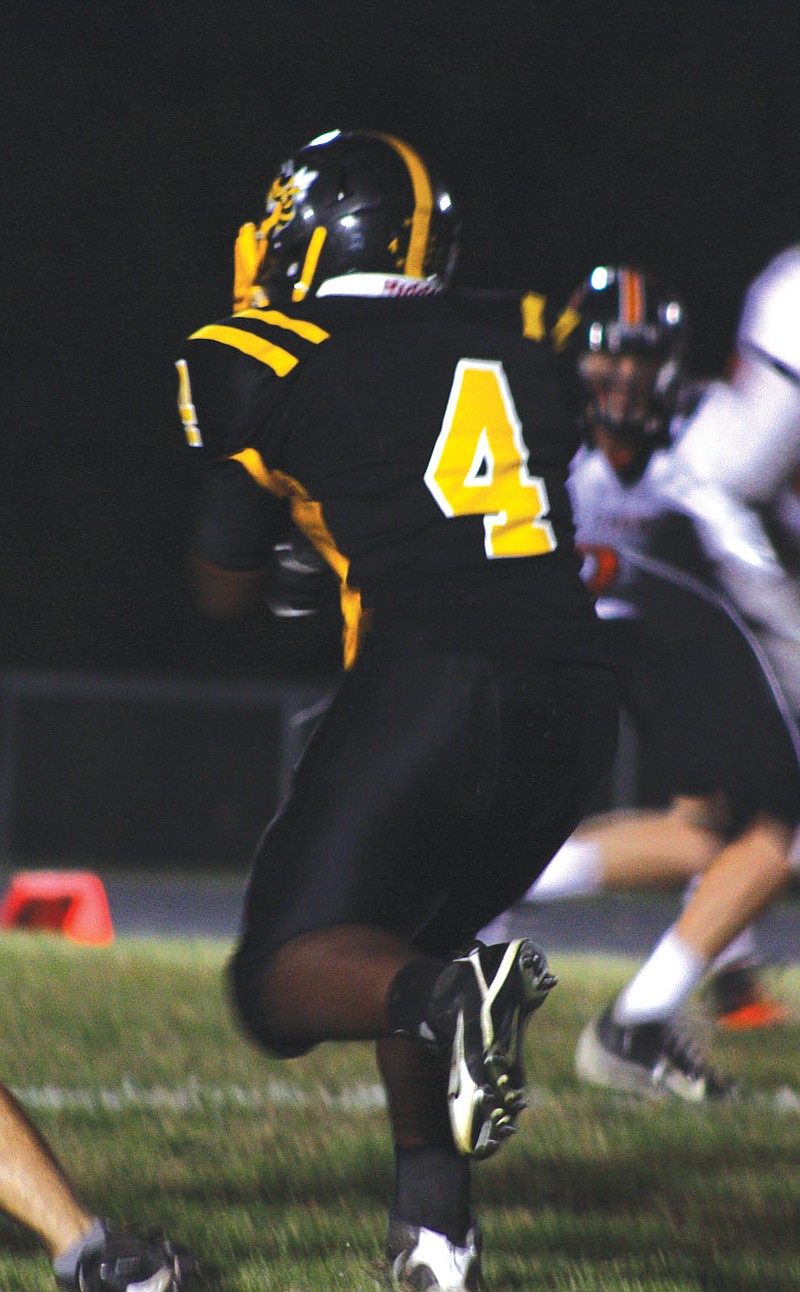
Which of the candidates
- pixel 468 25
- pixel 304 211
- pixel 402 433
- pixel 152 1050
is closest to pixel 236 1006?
pixel 402 433

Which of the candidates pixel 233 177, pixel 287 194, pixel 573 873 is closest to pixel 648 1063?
pixel 573 873

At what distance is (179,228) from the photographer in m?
17.9

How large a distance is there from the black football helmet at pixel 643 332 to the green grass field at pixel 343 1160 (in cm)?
170

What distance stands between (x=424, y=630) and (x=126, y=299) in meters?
16.0

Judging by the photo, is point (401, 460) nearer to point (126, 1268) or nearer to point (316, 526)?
point (316, 526)

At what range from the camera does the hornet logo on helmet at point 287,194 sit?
273 cm

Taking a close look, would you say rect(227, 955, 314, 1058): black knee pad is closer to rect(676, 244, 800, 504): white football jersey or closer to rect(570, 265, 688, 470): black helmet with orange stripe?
rect(570, 265, 688, 470): black helmet with orange stripe

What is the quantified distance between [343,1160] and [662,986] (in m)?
1.27

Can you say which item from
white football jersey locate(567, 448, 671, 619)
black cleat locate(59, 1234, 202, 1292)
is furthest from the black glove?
white football jersey locate(567, 448, 671, 619)

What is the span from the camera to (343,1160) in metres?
3.46

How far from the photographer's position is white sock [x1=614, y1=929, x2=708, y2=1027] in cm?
445

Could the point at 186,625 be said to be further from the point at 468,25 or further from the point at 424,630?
the point at 424,630

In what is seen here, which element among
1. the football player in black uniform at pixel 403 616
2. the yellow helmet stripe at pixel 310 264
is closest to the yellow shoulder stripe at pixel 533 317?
the football player in black uniform at pixel 403 616

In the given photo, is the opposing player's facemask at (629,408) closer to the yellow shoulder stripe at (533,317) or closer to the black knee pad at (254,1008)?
the yellow shoulder stripe at (533,317)
